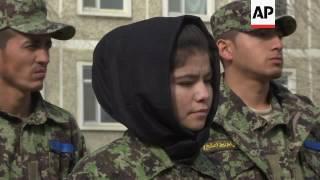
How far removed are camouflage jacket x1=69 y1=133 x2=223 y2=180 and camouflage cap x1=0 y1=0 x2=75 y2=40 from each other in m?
1.28

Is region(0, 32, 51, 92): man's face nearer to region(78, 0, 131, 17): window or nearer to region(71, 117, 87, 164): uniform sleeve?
region(71, 117, 87, 164): uniform sleeve

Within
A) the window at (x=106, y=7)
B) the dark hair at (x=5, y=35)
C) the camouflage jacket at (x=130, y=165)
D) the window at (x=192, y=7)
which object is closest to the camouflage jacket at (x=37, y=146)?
the dark hair at (x=5, y=35)

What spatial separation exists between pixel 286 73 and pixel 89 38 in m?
3.95

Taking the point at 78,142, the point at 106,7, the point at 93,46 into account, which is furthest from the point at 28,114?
the point at 106,7

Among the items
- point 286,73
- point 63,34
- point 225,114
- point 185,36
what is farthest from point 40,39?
point 286,73

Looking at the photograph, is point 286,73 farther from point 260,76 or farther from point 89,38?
point 260,76

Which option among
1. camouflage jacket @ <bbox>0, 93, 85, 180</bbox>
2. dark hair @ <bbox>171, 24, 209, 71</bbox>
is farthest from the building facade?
dark hair @ <bbox>171, 24, 209, 71</bbox>

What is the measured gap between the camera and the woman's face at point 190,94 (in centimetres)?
228

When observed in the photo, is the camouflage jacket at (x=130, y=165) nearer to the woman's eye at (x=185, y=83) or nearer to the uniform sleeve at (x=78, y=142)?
the woman's eye at (x=185, y=83)

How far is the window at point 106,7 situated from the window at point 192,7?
0.90 meters

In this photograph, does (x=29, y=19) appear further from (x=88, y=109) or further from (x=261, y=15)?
(x=88, y=109)

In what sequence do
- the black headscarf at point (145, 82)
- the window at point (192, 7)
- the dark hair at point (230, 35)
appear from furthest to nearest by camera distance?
the window at point (192, 7) < the dark hair at point (230, 35) < the black headscarf at point (145, 82)

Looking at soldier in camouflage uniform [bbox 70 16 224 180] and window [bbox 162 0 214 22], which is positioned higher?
window [bbox 162 0 214 22]

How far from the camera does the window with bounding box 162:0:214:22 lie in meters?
17.4
